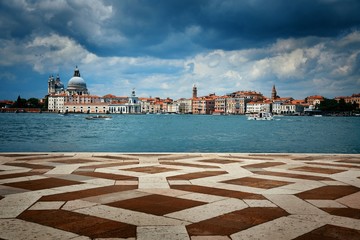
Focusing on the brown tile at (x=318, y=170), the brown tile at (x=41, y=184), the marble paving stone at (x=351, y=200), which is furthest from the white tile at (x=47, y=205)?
the brown tile at (x=318, y=170)

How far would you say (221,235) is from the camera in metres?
3.67

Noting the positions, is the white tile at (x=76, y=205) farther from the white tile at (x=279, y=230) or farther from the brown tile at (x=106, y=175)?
the white tile at (x=279, y=230)

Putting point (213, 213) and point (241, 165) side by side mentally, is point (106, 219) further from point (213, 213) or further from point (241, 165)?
point (241, 165)

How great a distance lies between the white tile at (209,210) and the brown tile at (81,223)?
0.69 meters

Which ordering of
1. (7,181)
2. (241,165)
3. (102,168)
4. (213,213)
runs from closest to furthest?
(213,213) → (7,181) → (102,168) → (241,165)

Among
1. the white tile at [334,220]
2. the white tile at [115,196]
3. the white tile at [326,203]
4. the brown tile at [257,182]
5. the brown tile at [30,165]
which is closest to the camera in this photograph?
the white tile at [334,220]

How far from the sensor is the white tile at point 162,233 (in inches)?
141

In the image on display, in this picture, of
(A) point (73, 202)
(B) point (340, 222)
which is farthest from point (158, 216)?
(B) point (340, 222)

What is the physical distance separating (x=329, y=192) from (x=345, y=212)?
1.23 meters

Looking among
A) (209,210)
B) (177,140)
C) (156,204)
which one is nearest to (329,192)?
(209,210)

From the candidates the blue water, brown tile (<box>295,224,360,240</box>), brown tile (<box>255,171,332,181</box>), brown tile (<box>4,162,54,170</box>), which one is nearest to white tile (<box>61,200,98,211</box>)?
brown tile (<box>295,224,360,240</box>)

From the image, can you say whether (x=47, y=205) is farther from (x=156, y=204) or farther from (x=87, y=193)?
(x=156, y=204)

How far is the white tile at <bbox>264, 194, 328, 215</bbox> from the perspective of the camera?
4.59 meters

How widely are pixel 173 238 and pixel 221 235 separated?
1.60ft
